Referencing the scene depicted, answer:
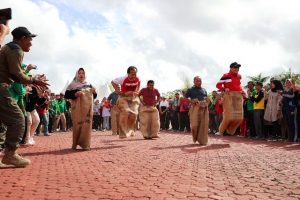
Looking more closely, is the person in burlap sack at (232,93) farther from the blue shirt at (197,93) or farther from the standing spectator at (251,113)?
the standing spectator at (251,113)

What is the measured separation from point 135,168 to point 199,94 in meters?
5.07

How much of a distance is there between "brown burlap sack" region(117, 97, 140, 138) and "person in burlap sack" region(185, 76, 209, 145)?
1.86 metres

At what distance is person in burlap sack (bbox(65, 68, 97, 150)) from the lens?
8.85m

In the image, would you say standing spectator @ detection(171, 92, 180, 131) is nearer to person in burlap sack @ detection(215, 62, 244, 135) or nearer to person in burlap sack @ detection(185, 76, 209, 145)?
person in burlap sack @ detection(215, 62, 244, 135)

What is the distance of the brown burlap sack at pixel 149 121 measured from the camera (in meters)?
12.9

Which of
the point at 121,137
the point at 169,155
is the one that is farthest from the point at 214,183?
the point at 121,137

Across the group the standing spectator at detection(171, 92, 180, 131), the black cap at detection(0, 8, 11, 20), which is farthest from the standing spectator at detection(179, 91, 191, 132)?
the black cap at detection(0, 8, 11, 20)

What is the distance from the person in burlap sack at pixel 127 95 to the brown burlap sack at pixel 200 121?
1.99m

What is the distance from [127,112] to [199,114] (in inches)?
89.6

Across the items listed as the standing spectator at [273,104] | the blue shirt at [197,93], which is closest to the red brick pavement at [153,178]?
the blue shirt at [197,93]

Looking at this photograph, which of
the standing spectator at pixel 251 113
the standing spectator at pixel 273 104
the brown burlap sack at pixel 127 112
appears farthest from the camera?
the standing spectator at pixel 251 113

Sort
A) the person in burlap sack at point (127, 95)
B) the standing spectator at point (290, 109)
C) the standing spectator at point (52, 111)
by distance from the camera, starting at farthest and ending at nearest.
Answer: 1. the standing spectator at point (52, 111)
2. the standing spectator at point (290, 109)
3. the person in burlap sack at point (127, 95)

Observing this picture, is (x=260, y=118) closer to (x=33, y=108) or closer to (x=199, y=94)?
(x=199, y=94)

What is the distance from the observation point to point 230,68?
35.8ft
